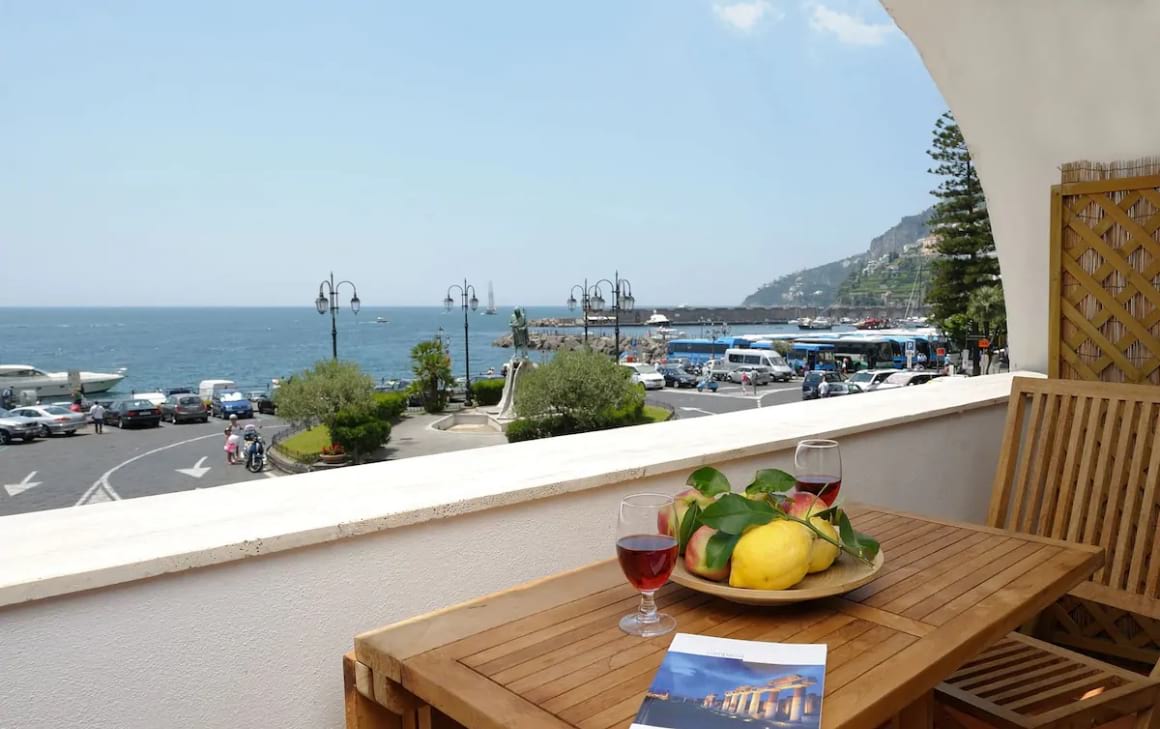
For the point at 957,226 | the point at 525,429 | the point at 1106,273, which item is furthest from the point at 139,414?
the point at 1106,273

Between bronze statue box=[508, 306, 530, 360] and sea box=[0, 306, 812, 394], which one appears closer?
bronze statue box=[508, 306, 530, 360]

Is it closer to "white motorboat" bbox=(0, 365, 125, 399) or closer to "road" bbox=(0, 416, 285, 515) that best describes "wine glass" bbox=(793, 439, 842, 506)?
"road" bbox=(0, 416, 285, 515)

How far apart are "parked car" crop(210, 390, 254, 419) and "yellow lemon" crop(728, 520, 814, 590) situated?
A: 39752 millimetres

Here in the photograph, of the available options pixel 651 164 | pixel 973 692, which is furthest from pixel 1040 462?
pixel 651 164

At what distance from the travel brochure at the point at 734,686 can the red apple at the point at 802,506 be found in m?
0.18

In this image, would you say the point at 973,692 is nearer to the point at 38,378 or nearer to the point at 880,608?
the point at 880,608

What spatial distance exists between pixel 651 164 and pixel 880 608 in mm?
93833

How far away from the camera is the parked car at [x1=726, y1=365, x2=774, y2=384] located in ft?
116

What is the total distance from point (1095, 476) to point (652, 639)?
1.16 m

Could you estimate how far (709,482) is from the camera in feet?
2.99

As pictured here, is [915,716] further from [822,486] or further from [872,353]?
[872,353]

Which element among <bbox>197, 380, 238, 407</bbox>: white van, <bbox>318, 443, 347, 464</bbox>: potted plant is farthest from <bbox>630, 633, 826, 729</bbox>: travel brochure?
<bbox>197, 380, 238, 407</bbox>: white van

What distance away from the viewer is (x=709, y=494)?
90 centimetres

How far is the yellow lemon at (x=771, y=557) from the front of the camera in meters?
0.79
